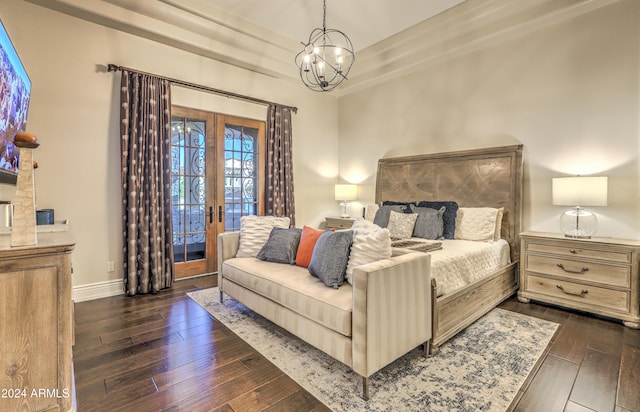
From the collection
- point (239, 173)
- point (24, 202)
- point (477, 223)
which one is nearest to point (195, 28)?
point (239, 173)

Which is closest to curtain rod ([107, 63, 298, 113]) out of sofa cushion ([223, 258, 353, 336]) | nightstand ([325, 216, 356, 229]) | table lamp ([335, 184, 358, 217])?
table lamp ([335, 184, 358, 217])

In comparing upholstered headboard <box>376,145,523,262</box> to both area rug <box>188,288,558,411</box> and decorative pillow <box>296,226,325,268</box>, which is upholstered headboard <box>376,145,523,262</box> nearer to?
area rug <box>188,288,558,411</box>

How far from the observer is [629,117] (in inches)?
119

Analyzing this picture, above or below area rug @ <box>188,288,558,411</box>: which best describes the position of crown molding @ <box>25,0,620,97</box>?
above

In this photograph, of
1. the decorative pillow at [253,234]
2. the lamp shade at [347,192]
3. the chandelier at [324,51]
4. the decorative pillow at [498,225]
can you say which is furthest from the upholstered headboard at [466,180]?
the decorative pillow at [253,234]

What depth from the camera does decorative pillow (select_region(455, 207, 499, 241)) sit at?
3.54 metres

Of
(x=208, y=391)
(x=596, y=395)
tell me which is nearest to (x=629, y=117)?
(x=596, y=395)

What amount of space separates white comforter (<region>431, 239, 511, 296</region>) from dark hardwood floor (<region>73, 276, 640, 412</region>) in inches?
28.8

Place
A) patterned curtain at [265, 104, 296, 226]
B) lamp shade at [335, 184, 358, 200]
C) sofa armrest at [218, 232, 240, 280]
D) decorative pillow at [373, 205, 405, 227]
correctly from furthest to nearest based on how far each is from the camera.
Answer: lamp shade at [335, 184, 358, 200] < patterned curtain at [265, 104, 296, 226] < decorative pillow at [373, 205, 405, 227] < sofa armrest at [218, 232, 240, 280]

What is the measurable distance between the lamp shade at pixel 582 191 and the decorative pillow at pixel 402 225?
57.9 inches

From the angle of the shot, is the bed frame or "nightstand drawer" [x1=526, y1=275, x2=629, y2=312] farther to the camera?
"nightstand drawer" [x1=526, y1=275, x2=629, y2=312]

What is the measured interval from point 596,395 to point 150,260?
4.21 meters

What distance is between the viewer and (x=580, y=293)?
2980mm

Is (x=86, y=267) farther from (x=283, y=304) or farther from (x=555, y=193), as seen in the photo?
(x=555, y=193)
